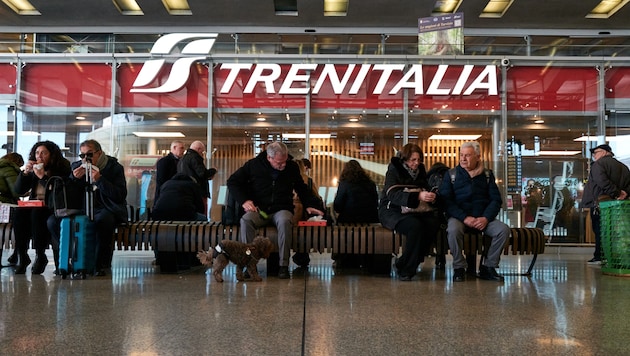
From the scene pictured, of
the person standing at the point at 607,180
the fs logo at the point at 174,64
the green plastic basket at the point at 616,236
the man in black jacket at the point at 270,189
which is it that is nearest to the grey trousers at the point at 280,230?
the man in black jacket at the point at 270,189

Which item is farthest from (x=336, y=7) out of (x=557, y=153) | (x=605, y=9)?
(x=605, y=9)

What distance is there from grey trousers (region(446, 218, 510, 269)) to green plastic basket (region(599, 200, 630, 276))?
1.60 metres

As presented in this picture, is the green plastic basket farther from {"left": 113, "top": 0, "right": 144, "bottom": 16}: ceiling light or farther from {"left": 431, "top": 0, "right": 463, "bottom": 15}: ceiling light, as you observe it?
{"left": 113, "top": 0, "right": 144, "bottom": 16}: ceiling light

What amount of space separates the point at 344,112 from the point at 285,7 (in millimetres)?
3543

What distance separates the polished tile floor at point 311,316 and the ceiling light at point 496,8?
8013 mm

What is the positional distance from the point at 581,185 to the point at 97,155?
837 centimetres

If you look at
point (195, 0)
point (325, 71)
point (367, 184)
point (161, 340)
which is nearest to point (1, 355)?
point (161, 340)

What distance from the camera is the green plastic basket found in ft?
22.4

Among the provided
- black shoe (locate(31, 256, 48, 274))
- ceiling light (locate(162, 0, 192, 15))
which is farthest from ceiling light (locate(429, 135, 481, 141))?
black shoe (locate(31, 256, 48, 274))

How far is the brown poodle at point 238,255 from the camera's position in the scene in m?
5.80

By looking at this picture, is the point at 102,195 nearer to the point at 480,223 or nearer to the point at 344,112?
the point at 480,223

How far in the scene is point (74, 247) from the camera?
6059mm

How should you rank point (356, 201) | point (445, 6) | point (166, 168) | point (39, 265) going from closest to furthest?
point (39, 265) → point (356, 201) → point (166, 168) → point (445, 6)

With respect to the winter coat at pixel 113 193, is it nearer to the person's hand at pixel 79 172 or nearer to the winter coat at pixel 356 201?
the person's hand at pixel 79 172
